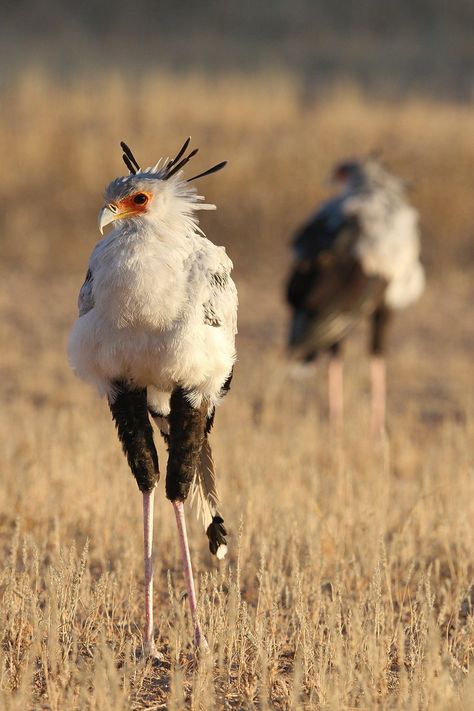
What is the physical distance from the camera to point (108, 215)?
423 cm

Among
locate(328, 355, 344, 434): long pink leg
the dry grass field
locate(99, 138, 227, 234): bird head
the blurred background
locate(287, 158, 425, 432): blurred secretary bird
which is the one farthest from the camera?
the blurred background

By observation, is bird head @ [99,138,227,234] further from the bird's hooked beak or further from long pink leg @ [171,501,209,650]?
long pink leg @ [171,501,209,650]

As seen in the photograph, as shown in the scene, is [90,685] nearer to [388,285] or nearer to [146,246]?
[146,246]

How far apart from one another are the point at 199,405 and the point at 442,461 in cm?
375

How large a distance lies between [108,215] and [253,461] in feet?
10.1

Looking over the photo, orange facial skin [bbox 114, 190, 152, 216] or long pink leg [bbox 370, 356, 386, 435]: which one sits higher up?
long pink leg [bbox 370, 356, 386, 435]

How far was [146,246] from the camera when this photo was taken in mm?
4160

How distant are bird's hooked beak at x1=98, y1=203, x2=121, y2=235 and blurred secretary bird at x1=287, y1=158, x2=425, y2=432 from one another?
5032mm

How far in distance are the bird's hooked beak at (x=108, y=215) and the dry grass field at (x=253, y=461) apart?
131 centimetres

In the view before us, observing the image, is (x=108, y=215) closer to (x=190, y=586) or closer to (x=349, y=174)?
(x=190, y=586)

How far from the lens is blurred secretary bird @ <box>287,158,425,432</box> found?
30.3 feet

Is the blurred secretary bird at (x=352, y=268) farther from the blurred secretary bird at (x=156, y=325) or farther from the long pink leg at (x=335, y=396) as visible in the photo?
the blurred secretary bird at (x=156, y=325)

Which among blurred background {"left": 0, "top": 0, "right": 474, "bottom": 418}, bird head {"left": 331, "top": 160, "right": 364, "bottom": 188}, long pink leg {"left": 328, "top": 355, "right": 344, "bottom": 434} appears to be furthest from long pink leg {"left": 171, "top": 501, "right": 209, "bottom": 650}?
blurred background {"left": 0, "top": 0, "right": 474, "bottom": 418}

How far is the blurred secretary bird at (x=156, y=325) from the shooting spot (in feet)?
13.6
